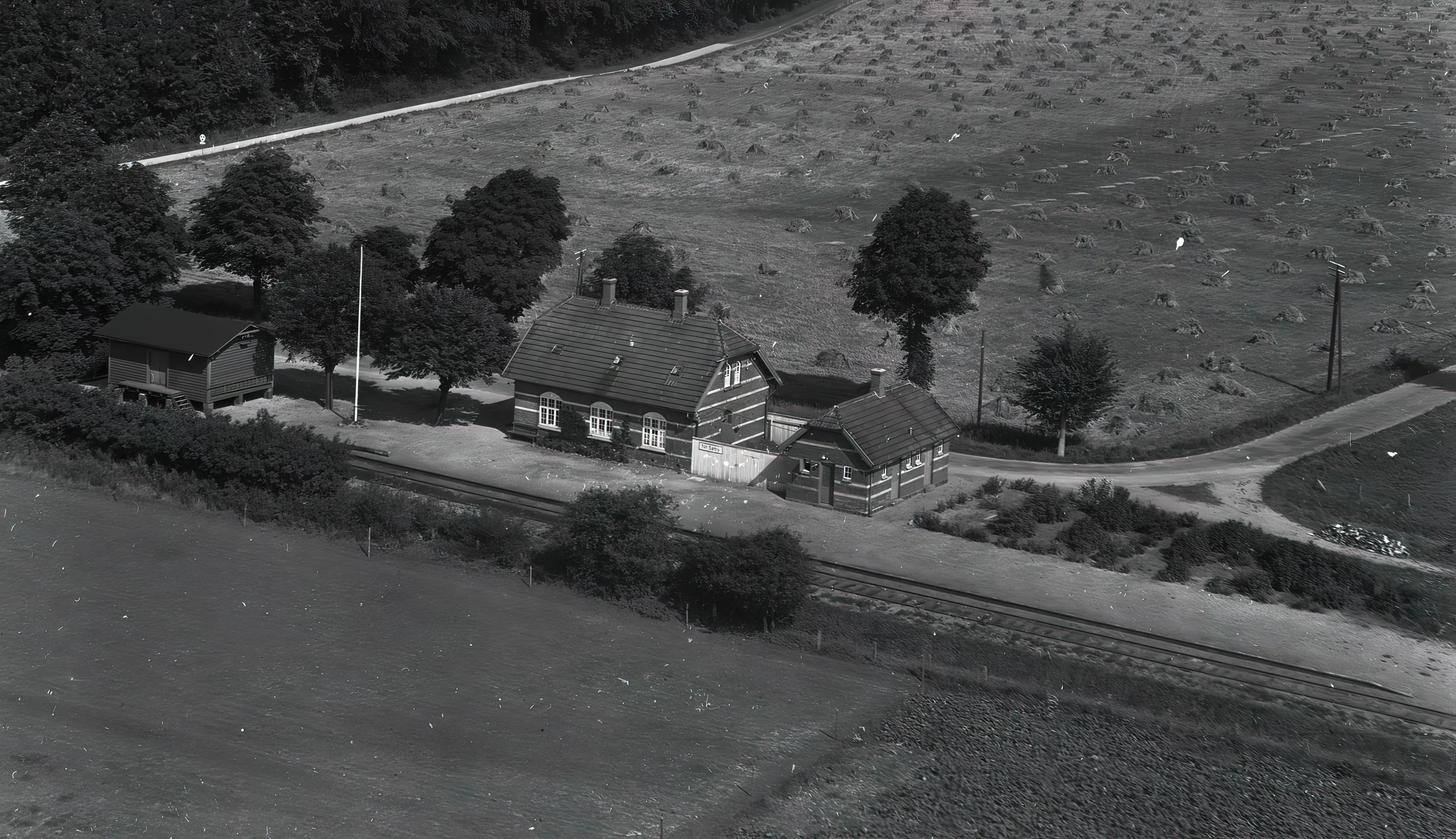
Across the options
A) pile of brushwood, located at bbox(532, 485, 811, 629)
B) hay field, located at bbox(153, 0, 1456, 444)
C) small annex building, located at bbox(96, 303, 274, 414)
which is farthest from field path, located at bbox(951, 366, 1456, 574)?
small annex building, located at bbox(96, 303, 274, 414)

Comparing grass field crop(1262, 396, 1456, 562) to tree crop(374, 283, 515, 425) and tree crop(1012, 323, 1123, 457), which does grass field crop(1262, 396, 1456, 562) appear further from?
tree crop(374, 283, 515, 425)

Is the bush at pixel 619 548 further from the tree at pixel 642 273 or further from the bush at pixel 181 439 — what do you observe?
the tree at pixel 642 273

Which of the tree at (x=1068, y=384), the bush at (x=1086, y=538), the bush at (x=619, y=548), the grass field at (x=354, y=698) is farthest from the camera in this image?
the tree at (x=1068, y=384)

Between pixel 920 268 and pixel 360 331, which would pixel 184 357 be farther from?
pixel 920 268

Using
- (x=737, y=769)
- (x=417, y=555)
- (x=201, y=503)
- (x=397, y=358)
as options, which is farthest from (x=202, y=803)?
(x=397, y=358)

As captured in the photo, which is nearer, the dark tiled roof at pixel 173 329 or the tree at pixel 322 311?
the tree at pixel 322 311

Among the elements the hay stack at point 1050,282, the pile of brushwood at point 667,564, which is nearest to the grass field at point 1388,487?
the pile of brushwood at point 667,564

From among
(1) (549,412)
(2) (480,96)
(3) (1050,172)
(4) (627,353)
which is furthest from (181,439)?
(2) (480,96)

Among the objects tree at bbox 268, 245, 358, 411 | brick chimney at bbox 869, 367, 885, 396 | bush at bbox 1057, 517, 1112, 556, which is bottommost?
bush at bbox 1057, 517, 1112, 556
